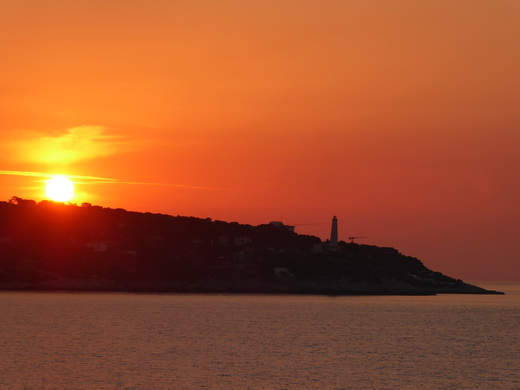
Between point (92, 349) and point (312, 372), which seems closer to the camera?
point (312, 372)

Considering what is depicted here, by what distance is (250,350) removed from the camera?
79000 mm

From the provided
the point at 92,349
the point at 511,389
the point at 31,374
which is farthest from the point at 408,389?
the point at 92,349

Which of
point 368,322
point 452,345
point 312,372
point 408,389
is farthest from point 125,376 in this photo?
point 368,322

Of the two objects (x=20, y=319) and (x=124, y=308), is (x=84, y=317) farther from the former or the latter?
(x=124, y=308)

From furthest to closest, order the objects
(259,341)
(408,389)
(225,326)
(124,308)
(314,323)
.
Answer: (124,308), (314,323), (225,326), (259,341), (408,389)

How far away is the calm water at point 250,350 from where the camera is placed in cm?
5944

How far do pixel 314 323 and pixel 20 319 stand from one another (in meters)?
38.1

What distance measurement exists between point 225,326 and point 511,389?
5329 cm

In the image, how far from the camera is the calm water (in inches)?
2340

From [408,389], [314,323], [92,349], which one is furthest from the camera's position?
[314,323]

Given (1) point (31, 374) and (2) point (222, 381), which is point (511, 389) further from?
(1) point (31, 374)

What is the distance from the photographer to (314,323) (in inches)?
4525

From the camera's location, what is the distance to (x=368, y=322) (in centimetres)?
12031

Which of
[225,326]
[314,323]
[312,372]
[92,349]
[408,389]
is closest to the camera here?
[408,389]
